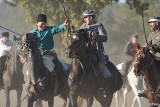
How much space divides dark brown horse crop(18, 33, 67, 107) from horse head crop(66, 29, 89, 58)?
92cm

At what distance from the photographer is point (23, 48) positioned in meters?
14.5

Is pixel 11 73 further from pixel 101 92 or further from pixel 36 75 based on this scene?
pixel 36 75

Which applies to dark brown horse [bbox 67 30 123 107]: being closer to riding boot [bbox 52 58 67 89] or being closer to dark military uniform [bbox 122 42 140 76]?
riding boot [bbox 52 58 67 89]

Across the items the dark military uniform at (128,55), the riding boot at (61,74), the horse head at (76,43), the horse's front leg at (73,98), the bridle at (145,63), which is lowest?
the horse's front leg at (73,98)

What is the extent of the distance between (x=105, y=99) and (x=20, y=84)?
3.99 metres

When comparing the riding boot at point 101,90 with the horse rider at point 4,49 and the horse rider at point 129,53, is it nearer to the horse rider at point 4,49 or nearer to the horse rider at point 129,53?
the horse rider at point 4,49

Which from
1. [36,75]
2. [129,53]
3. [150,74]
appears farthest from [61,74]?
[129,53]

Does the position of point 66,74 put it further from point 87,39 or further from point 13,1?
point 13,1

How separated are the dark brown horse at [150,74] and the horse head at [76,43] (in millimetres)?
1693

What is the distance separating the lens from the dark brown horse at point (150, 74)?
44.3 ft

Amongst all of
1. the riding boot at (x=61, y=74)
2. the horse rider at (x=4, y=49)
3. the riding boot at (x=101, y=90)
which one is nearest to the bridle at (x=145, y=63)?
the riding boot at (x=101, y=90)

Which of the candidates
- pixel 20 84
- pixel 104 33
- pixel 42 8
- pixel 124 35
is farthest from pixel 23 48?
pixel 124 35

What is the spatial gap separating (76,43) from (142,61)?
1.95m

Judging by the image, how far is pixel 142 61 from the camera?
43.9 ft
